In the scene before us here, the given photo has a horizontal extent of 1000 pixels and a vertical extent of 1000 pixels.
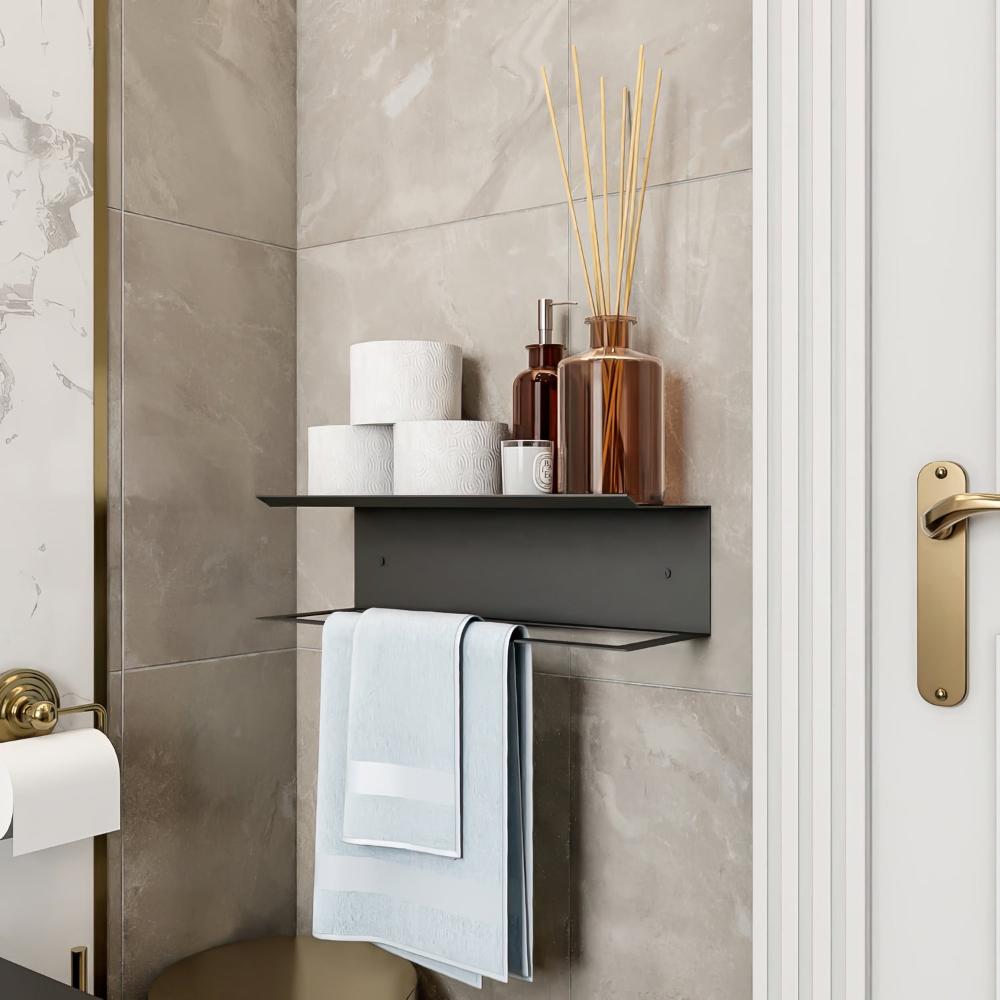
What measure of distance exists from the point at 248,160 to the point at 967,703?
1.13m

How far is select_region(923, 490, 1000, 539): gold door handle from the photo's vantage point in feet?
2.92

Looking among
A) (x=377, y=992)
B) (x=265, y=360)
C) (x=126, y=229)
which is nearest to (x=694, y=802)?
(x=377, y=992)

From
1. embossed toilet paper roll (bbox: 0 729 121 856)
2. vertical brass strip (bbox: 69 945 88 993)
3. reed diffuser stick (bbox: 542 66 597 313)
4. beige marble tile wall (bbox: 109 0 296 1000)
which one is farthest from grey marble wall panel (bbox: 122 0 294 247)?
vertical brass strip (bbox: 69 945 88 993)

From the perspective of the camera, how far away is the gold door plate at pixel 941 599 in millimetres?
924

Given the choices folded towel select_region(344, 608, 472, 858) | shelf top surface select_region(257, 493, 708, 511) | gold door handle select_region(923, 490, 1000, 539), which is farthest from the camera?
folded towel select_region(344, 608, 472, 858)

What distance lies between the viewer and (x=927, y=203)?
94cm

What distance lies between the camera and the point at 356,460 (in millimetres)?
1253

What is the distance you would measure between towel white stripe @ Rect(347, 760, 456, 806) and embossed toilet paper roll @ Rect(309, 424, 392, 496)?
326 millimetres

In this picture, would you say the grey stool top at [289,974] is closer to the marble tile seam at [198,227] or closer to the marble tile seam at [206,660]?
the marble tile seam at [206,660]

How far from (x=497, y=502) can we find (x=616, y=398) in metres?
0.17

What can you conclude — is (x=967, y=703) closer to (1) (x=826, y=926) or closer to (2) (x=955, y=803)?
(2) (x=955, y=803)

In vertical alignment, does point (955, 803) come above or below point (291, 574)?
below

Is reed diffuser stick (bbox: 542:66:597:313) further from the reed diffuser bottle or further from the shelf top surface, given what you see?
the shelf top surface

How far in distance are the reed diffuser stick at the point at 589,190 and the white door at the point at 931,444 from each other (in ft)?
0.93
